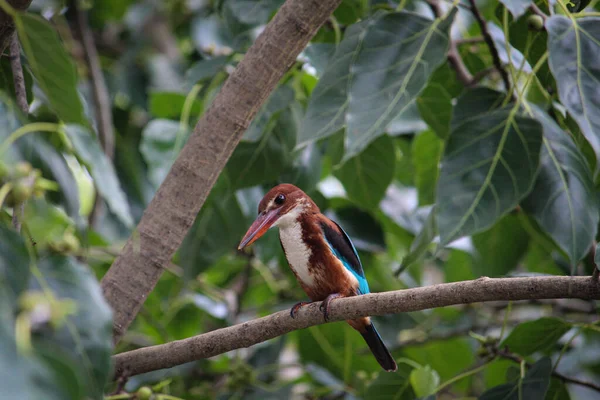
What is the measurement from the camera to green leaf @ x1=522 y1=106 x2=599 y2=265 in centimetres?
197

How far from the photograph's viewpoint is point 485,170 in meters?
2.05

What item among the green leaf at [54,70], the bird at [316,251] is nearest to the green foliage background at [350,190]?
the green leaf at [54,70]

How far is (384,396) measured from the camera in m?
2.33

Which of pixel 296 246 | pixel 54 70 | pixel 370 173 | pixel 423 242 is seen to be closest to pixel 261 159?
pixel 296 246

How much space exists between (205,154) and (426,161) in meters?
1.43

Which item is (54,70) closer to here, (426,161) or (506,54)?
(506,54)

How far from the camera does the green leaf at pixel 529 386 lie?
1.95 m

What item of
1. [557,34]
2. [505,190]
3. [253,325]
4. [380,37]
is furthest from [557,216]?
[253,325]

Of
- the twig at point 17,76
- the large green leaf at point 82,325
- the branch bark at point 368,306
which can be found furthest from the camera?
the twig at point 17,76

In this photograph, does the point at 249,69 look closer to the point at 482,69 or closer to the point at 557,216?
the point at 557,216

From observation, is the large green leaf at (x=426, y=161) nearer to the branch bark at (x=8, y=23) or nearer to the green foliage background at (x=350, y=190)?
the green foliage background at (x=350, y=190)

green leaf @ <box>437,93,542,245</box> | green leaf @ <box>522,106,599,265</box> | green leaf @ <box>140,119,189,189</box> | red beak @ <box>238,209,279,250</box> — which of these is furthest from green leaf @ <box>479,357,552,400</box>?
green leaf @ <box>140,119,189,189</box>

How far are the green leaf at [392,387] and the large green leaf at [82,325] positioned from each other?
1313mm

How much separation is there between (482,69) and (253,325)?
4.77 ft
